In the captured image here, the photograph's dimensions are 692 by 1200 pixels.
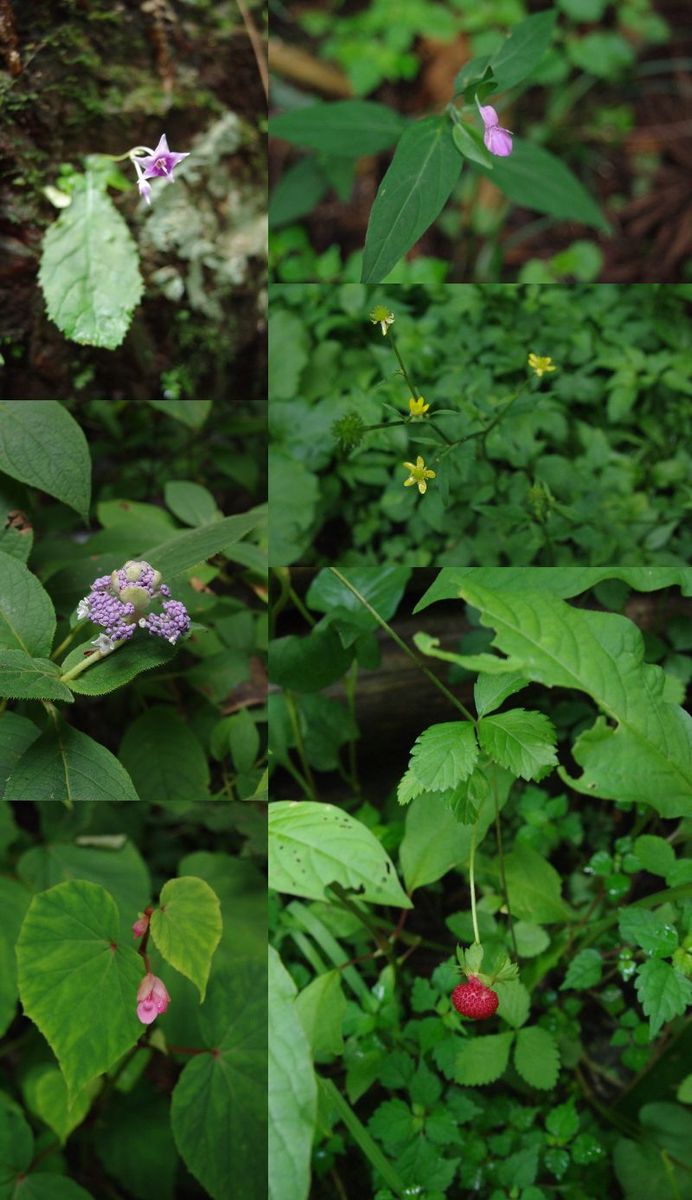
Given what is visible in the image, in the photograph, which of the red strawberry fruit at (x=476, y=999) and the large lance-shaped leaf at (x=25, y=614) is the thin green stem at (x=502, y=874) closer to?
the red strawberry fruit at (x=476, y=999)

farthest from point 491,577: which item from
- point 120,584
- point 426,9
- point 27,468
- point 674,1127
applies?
point 426,9

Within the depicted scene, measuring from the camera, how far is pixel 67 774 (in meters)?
1.00

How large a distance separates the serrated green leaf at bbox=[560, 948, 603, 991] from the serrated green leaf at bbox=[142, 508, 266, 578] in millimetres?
611

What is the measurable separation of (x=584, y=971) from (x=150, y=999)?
1.58 feet

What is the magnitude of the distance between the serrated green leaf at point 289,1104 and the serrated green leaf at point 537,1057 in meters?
0.23

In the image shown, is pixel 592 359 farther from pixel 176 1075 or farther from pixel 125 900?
pixel 176 1075

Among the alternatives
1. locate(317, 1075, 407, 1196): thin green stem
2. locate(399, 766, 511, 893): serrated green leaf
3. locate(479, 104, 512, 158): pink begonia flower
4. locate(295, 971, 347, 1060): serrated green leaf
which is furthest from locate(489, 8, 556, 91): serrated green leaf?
locate(317, 1075, 407, 1196): thin green stem

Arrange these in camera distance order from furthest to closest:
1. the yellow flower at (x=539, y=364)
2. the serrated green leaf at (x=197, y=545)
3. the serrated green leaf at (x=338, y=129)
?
1. the serrated green leaf at (x=338, y=129)
2. the yellow flower at (x=539, y=364)
3. the serrated green leaf at (x=197, y=545)

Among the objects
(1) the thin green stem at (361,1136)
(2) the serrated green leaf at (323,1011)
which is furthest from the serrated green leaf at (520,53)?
(1) the thin green stem at (361,1136)

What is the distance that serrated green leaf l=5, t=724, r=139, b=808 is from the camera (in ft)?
3.24

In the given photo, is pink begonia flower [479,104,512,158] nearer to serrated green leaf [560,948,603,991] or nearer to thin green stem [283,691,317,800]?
thin green stem [283,691,317,800]

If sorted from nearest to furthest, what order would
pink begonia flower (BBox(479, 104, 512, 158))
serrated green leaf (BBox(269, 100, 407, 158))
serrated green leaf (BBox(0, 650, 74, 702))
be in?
serrated green leaf (BBox(0, 650, 74, 702)) → pink begonia flower (BBox(479, 104, 512, 158)) → serrated green leaf (BBox(269, 100, 407, 158))

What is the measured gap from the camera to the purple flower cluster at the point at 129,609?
0.97m

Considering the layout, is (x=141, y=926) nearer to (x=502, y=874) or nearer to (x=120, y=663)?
(x=120, y=663)
